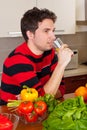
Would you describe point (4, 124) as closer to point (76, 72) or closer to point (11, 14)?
point (11, 14)

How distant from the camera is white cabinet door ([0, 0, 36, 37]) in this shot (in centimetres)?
273

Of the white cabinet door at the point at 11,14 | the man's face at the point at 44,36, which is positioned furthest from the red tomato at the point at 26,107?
the white cabinet door at the point at 11,14

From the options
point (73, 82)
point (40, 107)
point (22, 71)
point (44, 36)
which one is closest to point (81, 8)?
point (73, 82)

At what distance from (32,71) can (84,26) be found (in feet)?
6.80

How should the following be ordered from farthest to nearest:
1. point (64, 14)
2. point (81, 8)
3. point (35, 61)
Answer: point (81, 8), point (64, 14), point (35, 61)

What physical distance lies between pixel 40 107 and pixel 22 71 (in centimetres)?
53

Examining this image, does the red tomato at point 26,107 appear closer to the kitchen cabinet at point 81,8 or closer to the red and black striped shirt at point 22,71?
the red and black striped shirt at point 22,71

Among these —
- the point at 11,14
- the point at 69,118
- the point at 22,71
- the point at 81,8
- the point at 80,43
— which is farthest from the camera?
the point at 80,43

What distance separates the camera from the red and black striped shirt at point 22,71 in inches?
67.7

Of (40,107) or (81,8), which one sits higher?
(81,8)

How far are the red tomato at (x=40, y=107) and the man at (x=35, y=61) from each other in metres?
0.44

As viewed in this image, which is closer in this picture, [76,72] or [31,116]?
[31,116]

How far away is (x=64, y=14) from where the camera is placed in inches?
123

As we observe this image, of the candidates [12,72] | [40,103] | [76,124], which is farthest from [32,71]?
[76,124]
